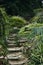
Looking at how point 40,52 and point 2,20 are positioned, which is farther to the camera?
point 2,20

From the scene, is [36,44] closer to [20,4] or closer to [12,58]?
[12,58]

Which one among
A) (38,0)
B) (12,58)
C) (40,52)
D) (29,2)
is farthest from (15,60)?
(38,0)

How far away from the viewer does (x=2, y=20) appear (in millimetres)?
10531

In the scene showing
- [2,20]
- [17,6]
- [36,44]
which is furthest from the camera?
[17,6]

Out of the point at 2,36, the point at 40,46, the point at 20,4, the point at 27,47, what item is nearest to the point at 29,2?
the point at 20,4

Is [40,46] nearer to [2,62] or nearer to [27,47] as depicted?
[2,62]

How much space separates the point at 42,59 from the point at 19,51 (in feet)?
9.88

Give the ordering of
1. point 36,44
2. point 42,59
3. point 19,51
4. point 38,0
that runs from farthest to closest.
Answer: point 38,0 < point 19,51 < point 36,44 < point 42,59

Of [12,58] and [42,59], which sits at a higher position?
[42,59]

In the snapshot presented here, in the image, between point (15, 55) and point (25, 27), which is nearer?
point (15, 55)

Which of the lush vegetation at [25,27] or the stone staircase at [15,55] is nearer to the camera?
the lush vegetation at [25,27]

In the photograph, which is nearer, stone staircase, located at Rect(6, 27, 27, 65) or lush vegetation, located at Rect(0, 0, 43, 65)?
lush vegetation, located at Rect(0, 0, 43, 65)

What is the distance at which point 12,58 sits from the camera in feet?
28.4

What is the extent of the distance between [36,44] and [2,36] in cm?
314
